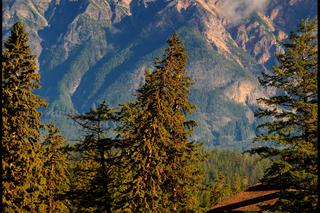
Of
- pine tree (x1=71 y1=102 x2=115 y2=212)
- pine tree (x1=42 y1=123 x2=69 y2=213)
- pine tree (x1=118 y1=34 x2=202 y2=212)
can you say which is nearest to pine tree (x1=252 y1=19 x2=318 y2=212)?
pine tree (x1=118 y1=34 x2=202 y2=212)

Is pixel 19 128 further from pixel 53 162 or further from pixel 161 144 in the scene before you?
pixel 53 162

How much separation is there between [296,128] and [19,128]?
13689 mm

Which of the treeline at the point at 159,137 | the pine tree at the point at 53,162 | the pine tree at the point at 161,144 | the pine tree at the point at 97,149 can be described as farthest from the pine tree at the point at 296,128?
the pine tree at the point at 53,162

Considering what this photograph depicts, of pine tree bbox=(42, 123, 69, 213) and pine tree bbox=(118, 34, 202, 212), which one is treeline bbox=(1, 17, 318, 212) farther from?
pine tree bbox=(42, 123, 69, 213)

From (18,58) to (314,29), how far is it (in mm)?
14747

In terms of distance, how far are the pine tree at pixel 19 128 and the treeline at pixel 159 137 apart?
50 millimetres

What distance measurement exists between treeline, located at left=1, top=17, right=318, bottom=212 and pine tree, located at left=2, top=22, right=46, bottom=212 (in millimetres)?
50

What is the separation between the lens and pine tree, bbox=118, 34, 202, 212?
2781 centimetres

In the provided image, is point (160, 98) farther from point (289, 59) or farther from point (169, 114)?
point (289, 59)

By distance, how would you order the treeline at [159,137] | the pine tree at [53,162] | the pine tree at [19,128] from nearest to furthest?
the treeline at [159,137]
the pine tree at [19,128]
the pine tree at [53,162]

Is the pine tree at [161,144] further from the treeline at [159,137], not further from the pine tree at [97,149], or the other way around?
the pine tree at [97,149]

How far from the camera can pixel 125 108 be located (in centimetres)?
3066

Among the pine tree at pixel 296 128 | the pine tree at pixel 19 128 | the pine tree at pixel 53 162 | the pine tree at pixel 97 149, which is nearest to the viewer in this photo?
the pine tree at pixel 296 128

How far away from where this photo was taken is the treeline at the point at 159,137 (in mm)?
21047
